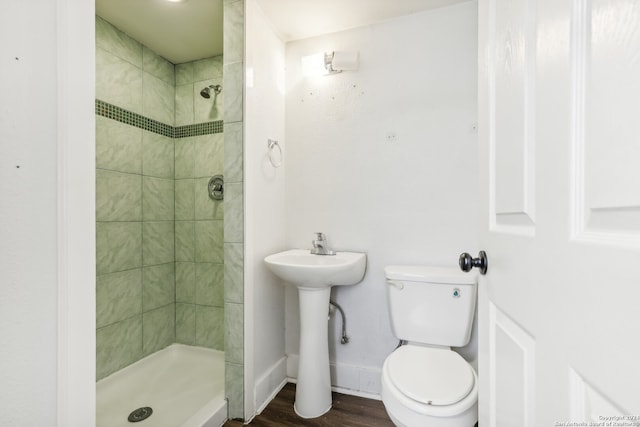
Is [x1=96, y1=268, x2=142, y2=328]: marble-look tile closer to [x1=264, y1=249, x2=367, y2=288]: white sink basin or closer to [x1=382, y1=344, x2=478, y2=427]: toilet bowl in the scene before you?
[x1=264, y1=249, x2=367, y2=288]: white sink basin

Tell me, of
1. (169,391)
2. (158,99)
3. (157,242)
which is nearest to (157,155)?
(158,99)

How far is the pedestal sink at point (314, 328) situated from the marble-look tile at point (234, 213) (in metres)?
0.21

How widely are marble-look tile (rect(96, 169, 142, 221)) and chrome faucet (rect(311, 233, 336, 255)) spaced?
1.28m

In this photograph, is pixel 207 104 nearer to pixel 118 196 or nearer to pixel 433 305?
pixel 118 196

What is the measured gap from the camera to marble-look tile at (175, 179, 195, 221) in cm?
226

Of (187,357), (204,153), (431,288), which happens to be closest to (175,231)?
(204,153)

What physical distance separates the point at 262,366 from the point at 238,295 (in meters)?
0.50

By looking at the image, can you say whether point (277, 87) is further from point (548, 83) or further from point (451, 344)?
point (451, 344)

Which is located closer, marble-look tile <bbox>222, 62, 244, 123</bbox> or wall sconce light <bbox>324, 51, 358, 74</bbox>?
marble-look tile <bbox>222, 62, 244, 123</bbox>

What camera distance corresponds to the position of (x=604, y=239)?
32 centimetres

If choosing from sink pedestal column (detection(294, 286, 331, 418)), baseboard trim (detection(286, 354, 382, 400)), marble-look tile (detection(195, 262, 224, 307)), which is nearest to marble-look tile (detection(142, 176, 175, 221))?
marble-look tile (detection(195, 262, 224, 307))

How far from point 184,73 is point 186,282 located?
168cm

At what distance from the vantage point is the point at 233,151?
1548 mm

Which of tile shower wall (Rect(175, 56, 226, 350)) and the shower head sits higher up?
the shower head
